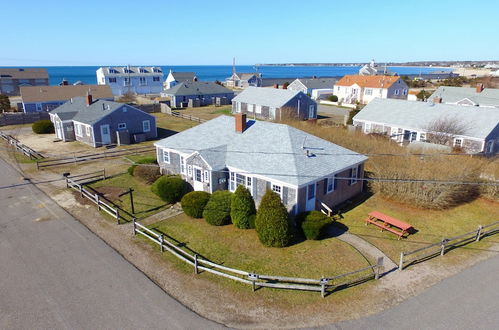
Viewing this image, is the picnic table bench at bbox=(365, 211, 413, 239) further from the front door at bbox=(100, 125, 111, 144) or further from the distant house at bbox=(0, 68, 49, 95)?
the distant house at bbox=(0, 68, 49, 95)

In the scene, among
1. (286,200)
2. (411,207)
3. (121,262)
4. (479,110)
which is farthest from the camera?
(479,110)

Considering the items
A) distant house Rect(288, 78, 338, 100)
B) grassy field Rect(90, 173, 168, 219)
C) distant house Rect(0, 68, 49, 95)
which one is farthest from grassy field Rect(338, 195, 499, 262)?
distant house Rect(0, 68, 49, 95)

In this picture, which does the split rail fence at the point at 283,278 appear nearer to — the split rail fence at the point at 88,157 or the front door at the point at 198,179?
the front door at the point at 198,179

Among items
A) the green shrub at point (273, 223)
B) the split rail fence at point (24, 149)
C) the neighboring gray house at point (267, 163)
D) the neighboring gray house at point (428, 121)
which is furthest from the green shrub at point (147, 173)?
the neighboring gray house at point (428, 121)

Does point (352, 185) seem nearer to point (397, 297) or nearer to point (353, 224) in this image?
point (353, 224)

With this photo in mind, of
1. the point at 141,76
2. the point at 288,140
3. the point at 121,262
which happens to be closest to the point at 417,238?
the point at 288,140

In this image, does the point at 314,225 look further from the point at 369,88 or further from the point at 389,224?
the point at 369,88
